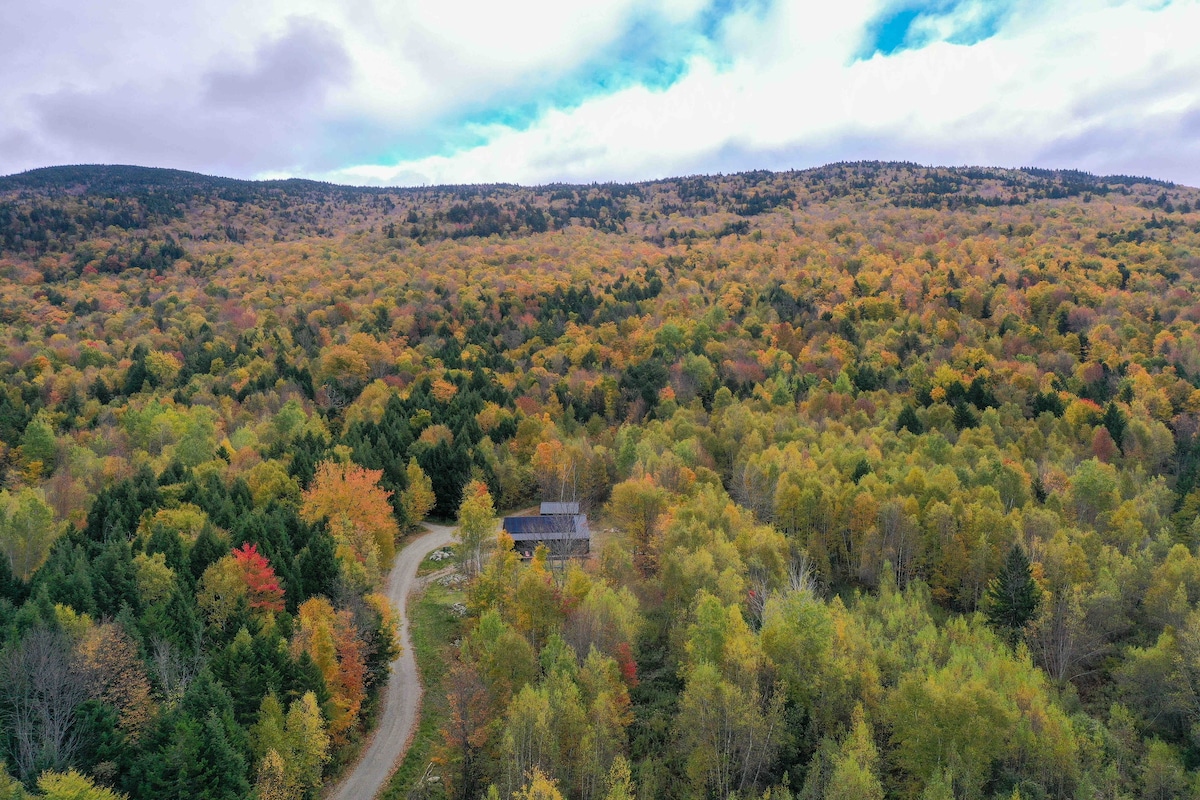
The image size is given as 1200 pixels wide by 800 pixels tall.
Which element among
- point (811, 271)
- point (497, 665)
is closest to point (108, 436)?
point (497, 665)

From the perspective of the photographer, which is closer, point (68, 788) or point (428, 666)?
point (68, 788)

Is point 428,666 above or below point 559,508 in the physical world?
below

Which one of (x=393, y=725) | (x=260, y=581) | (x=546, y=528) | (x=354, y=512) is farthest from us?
(x=546, y=528)

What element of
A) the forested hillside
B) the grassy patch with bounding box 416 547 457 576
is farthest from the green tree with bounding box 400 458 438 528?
the grassy patch with bounding box 416 547 457 576

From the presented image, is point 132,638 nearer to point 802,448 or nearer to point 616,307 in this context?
point 802,448

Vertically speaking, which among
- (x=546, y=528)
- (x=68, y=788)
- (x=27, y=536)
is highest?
(x=27, y=536)

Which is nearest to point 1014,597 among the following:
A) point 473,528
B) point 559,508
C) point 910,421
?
point 473,528

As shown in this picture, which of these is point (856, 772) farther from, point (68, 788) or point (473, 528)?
point (473, 528)

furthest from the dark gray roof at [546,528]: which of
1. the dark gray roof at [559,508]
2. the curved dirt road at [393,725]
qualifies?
the curved dirt road at [393,725]
